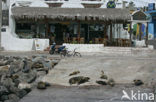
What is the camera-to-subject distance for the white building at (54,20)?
26.1 m

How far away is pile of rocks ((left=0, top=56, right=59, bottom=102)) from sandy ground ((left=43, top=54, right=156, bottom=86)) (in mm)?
528

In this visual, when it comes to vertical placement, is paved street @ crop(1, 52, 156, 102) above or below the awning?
below

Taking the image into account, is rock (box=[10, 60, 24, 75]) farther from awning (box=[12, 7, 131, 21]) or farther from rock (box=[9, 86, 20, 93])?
awning (box=[12, 7, 131, 21])

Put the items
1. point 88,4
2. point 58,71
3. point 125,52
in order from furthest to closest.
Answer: point 88,4
point 125,52
point 58,71

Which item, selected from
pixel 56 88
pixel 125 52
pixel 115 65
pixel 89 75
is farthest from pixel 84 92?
pixel 125 52

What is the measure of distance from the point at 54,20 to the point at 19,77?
569 inches

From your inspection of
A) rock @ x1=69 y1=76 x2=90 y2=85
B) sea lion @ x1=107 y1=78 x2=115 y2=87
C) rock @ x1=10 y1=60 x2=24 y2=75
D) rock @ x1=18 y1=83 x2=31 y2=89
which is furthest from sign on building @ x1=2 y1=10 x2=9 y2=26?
sea lion @ x1=107 y1=78 x2=115 y2=87

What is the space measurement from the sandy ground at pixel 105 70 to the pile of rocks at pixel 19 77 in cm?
53

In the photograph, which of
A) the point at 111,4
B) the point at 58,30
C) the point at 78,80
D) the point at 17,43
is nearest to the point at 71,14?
the point at 58,30

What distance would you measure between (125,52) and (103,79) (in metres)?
13.0

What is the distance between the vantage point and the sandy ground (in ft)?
39.9

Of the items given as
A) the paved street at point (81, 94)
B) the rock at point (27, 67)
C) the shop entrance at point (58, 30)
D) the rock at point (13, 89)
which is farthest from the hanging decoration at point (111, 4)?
the rock at point (13, 89)

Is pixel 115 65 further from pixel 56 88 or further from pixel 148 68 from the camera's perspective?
pixel 56 88

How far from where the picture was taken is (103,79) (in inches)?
476
